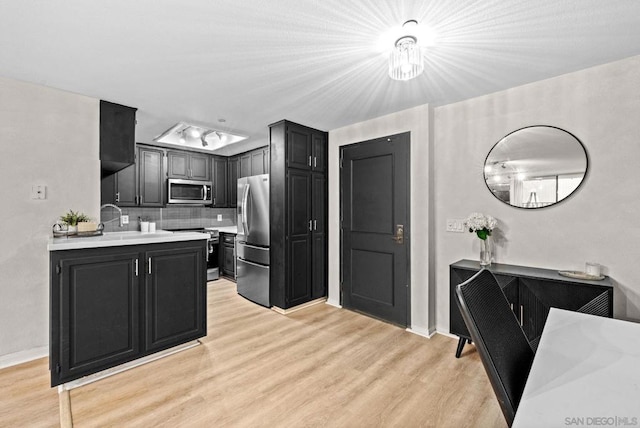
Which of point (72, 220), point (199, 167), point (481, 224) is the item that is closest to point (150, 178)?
point (199, 167)

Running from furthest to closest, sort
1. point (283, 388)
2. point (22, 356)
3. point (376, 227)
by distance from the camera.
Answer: point (376, 227) < point (22, 356) < point (283, 388)

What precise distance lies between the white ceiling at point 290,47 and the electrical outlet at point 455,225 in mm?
1150

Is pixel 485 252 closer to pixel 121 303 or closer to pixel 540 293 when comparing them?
pixel 540 293

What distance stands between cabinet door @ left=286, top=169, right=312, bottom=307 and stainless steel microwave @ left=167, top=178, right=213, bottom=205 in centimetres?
219

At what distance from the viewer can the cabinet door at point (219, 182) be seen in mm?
5250

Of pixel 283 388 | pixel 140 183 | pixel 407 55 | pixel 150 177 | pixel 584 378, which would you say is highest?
pixel 407 55

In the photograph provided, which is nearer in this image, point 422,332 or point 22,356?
point 22,356

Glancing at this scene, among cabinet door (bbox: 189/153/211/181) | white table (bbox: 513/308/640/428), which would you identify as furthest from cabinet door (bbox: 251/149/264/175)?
white table (bbox: 513/308/640/428)

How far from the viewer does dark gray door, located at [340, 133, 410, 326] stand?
123 inches

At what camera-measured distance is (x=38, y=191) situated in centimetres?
248

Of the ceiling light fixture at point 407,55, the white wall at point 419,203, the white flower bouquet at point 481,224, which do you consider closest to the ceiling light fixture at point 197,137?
the white wall at point 419,203

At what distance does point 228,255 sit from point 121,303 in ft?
9.38

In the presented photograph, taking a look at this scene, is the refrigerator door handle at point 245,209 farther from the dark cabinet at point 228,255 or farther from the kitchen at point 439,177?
the kitchen at point 439,177

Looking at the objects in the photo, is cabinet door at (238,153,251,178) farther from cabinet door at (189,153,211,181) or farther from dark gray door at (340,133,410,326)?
dark gray door at (340,133,410,326)
